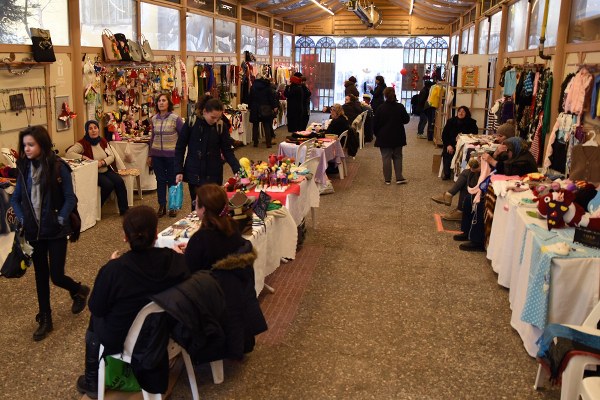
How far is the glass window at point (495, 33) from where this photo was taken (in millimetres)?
11034

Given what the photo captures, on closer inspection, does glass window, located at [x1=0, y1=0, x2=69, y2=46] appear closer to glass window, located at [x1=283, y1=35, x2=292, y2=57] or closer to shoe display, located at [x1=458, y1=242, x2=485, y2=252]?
shoe display, located at [x1=458, y1=242, x2=485, y2=252]

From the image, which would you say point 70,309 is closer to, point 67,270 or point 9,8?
point 67,270

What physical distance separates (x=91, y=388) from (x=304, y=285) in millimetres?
2143

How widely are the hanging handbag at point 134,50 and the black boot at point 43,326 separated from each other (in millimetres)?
4999

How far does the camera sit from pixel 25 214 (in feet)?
12.4

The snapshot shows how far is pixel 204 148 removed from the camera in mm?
5195

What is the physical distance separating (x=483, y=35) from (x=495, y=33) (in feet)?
5.64

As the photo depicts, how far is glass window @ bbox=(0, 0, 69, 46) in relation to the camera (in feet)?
19.7

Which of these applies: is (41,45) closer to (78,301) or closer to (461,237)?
(78,301)

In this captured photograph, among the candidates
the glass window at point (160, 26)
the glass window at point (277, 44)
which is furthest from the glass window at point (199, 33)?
the glass window at point (277, 44)

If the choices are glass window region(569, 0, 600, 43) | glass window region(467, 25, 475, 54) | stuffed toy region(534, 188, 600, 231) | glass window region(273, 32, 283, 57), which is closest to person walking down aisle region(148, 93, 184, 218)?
stuffed toy region(534, 188, 600, 231)

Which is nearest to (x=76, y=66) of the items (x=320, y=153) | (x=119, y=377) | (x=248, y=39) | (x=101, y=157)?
(x=101, y=157)

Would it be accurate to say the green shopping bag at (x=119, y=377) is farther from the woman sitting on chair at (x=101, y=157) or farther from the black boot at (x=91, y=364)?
the woman sitting on chair at (x=101, y=157)

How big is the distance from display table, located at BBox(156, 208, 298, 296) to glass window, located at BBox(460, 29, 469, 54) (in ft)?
39.5
